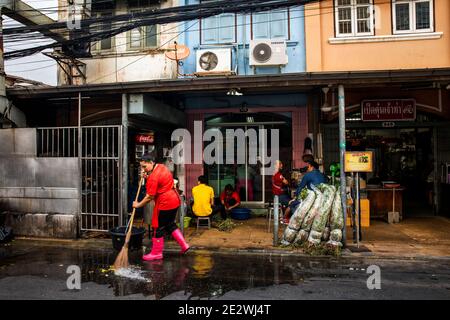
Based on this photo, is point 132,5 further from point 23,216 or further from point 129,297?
point 129,297

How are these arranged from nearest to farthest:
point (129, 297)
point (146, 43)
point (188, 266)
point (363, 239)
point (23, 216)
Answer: point (129, 297), point (188, 266), point (363, 239), point (23, 216), point (146, 43)

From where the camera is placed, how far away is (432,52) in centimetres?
1077

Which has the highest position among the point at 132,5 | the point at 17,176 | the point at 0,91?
the point at 132,5

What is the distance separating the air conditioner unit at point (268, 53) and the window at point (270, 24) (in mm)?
717

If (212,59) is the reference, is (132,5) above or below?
above

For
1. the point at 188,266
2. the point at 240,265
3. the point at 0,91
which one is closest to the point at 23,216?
the point at 0,91

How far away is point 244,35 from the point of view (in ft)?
38.2

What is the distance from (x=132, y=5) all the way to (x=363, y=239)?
1079 cm

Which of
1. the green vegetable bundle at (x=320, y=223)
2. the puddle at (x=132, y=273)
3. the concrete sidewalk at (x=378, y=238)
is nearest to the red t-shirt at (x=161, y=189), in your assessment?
the puddle at (x=132, y=273)

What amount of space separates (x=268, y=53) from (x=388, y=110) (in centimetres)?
417

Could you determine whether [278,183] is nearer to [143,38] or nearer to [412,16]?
[412,16]

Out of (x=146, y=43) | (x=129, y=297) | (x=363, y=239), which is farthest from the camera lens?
(x=146, y=43)

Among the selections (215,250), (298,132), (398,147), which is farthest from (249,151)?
(215,250)

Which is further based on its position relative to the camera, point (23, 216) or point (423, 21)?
point (423, 21)
